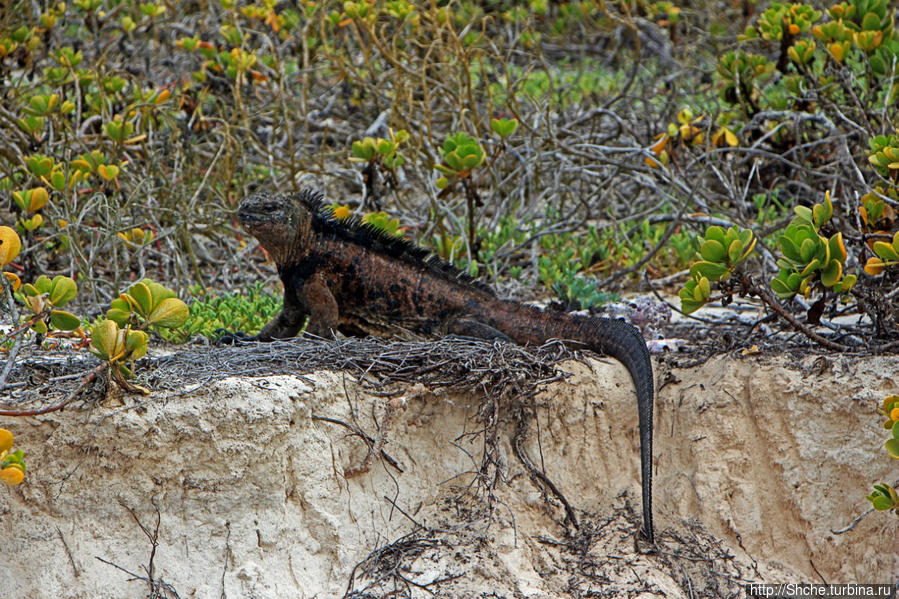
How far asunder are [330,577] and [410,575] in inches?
12.1

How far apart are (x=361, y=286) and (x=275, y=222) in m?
0.53

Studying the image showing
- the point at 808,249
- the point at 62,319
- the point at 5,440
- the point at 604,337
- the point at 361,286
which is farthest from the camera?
the point at 361,286

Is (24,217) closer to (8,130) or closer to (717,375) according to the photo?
(8,130)

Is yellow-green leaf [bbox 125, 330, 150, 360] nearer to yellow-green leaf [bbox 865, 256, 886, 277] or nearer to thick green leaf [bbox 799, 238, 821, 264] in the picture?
thick green leaf [bbox 799, 238, 821, 264]

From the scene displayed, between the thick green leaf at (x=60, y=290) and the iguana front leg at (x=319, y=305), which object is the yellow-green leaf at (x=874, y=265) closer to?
the iguana front leg at (x=319, y=305)

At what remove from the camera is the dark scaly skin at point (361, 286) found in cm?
450

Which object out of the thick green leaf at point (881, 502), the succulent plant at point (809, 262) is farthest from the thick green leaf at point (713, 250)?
the thick green leaf at point (881, 502)

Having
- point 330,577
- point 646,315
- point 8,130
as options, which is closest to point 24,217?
point 8,130

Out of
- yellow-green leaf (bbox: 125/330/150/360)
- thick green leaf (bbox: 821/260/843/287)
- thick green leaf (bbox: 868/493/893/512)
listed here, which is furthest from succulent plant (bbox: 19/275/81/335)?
thick green leaf (bbox: 868/493/893/512)

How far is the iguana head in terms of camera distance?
4492mm

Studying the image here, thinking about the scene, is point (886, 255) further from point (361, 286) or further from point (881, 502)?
point (361, 286)

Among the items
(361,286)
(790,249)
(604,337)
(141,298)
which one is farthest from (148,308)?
(790,249)

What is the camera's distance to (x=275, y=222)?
4496 millimetres

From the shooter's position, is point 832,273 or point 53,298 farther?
point 832,273
